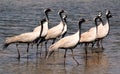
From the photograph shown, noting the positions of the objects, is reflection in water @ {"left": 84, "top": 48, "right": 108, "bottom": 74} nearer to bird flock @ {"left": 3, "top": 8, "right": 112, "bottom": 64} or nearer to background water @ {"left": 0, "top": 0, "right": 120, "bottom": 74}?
background water @ {"left": 0, "top": 0, "right": 120, "bottom": 74}

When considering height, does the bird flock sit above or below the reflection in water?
above

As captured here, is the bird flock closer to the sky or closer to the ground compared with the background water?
closer to the sky

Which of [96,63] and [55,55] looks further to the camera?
[55,55]

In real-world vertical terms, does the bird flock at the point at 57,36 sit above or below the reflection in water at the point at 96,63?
above

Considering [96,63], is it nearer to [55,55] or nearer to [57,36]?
[55,55]

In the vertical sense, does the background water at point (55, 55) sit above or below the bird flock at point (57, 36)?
below

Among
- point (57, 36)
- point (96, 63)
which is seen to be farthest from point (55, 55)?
point (96, 63)

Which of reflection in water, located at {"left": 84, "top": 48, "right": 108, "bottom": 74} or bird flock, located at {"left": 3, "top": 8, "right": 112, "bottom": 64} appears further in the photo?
bird flock, located at {"left": 3, "top": 8, "right": 112, "bottom": 64}

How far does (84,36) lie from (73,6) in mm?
20403

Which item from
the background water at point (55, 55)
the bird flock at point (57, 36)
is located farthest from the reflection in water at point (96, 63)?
the bird flock at point (57, 36)

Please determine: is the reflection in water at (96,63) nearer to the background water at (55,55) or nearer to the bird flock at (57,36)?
the background water at (55,55)

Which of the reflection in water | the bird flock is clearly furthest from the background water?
the bird flock

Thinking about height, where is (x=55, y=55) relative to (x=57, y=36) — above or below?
below

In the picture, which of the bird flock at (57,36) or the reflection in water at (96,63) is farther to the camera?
the bird flock at (57,36)
